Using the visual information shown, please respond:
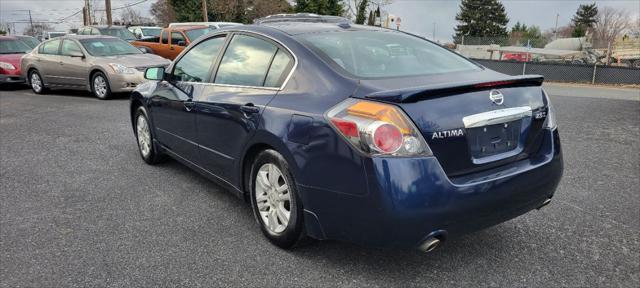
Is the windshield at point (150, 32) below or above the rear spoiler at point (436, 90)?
above

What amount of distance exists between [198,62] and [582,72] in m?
20.8

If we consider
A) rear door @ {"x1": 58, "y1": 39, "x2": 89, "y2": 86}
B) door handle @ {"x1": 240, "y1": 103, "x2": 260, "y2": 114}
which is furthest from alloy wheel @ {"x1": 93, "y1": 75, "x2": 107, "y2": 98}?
door handle @ {"x1": 240, "y1": 103, "x2": 260, "y2": 114}

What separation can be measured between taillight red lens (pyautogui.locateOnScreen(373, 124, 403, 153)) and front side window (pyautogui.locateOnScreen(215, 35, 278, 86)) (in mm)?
1184

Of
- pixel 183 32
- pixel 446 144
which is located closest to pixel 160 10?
pixel 183 32

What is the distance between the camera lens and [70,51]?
11.9m

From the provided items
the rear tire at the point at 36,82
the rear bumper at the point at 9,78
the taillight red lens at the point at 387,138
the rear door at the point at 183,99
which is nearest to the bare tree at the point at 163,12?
the rear bumper at the point at 9,78

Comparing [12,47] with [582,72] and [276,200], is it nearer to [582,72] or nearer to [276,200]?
[276,200]

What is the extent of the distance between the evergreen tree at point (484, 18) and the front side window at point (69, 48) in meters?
67.2

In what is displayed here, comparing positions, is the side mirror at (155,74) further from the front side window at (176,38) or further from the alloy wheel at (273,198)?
the front side window at (176,38)

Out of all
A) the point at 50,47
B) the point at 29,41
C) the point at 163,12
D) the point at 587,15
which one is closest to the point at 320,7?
the point at 163,12

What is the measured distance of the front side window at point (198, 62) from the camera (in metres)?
4.16

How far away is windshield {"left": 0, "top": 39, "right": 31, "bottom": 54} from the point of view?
1495 cm

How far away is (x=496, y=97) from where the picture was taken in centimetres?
285

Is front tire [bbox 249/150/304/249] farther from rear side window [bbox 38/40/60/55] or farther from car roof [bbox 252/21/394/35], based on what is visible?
rear side window [bbox 38/40/60/55]
